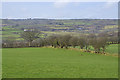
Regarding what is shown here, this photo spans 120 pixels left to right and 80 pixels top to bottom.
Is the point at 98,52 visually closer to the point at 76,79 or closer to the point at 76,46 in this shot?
the point at 76,46

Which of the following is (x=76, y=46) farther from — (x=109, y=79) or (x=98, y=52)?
(x=109, y=79)

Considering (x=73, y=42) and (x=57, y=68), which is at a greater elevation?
(x=73, y=42)

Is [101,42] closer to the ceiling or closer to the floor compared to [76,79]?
closer to the ceiling

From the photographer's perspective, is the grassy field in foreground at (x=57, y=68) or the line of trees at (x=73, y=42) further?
the line of trees at (x=73, y=42)

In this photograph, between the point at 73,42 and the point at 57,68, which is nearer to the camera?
the point at 57,68

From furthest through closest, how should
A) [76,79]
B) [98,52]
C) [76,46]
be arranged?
[76,46] < [98,52] < [76,79]

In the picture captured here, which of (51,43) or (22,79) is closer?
(22,79)

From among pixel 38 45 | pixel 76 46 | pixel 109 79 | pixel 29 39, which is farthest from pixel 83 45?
pixel 109 79

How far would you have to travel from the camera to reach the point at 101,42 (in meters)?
51.4

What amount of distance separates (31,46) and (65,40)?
17.7 meters

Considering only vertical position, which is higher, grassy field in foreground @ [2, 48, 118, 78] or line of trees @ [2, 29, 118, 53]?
line of trees @ [2, 29, 118, 53]

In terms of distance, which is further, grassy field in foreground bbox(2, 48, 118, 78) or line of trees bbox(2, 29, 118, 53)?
line of trees bbox(2, 29, 118, 53)

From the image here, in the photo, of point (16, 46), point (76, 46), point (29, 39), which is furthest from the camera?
point (29, 39)

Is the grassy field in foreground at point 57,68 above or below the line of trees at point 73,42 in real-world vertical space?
below
